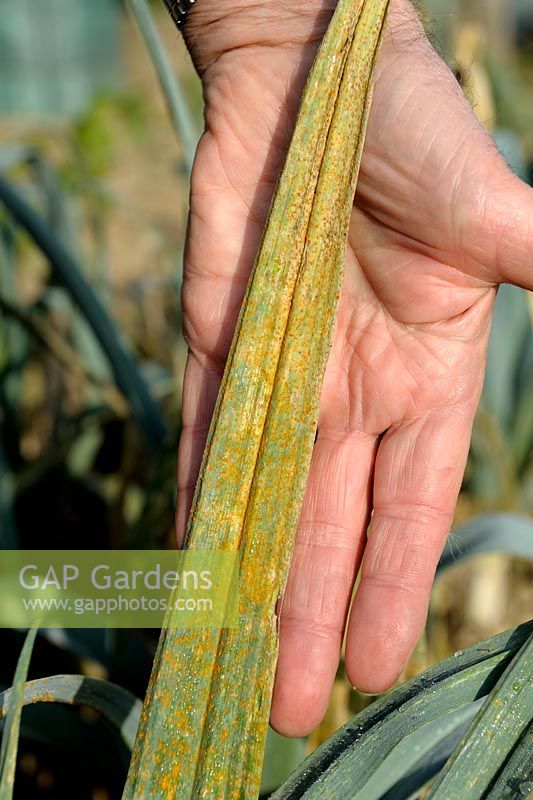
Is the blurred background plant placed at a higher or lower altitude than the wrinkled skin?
lower

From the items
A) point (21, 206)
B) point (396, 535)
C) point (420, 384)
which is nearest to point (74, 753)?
point (396, 535)

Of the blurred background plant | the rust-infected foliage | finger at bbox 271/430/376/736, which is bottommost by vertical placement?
the blurred background plant

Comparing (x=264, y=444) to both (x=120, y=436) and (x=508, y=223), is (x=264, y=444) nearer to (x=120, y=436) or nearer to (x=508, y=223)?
(x=508, y=223)

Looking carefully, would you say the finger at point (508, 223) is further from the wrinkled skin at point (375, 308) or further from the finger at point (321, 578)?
the finger at point (321, 578)

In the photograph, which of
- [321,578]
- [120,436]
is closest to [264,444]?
[321,578]

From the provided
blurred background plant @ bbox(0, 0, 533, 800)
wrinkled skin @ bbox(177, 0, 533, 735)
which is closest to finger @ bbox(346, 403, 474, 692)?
wrinkled skin @ bbox(177, 0, 533, 735)

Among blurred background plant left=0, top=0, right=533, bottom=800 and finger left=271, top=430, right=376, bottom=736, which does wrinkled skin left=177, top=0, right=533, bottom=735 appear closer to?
finger left=271, top=430, right=376, bottom=736

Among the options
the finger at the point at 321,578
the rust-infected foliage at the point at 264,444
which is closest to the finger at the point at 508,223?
the rust-infected foliage at the point at 264,444
